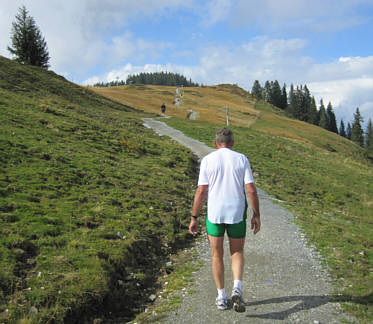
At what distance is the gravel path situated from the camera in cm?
→ 503

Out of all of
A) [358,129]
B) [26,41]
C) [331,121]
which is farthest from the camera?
[331,121]

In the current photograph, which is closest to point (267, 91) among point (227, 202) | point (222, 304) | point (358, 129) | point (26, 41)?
point (358, 129)

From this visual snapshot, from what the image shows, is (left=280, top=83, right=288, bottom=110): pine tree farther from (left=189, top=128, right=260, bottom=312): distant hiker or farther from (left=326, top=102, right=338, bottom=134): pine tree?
(left=189, top=128, right=260, bottom=312): distant hiker

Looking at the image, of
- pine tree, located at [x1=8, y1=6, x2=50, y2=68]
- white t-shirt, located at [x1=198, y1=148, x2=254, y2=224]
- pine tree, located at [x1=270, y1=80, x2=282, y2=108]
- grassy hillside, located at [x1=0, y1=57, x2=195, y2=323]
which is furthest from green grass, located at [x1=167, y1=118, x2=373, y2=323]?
pine tree, located at [x1=270, y1=80, x2=282, y2=108]

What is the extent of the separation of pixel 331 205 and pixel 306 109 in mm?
126631

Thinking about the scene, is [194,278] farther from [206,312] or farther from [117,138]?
[117,138]

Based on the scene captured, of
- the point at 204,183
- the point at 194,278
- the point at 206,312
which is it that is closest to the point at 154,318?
the point at 206,312

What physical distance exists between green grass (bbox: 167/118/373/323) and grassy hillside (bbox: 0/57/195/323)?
4323 mm

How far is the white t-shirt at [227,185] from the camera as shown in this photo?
16.1ft

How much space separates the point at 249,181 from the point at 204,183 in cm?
78

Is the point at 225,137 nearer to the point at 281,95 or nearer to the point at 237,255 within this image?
the point at 237,255

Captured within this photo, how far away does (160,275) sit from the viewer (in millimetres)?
7059

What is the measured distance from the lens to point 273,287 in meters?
6.08

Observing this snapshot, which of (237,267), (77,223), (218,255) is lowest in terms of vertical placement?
(237,267)
